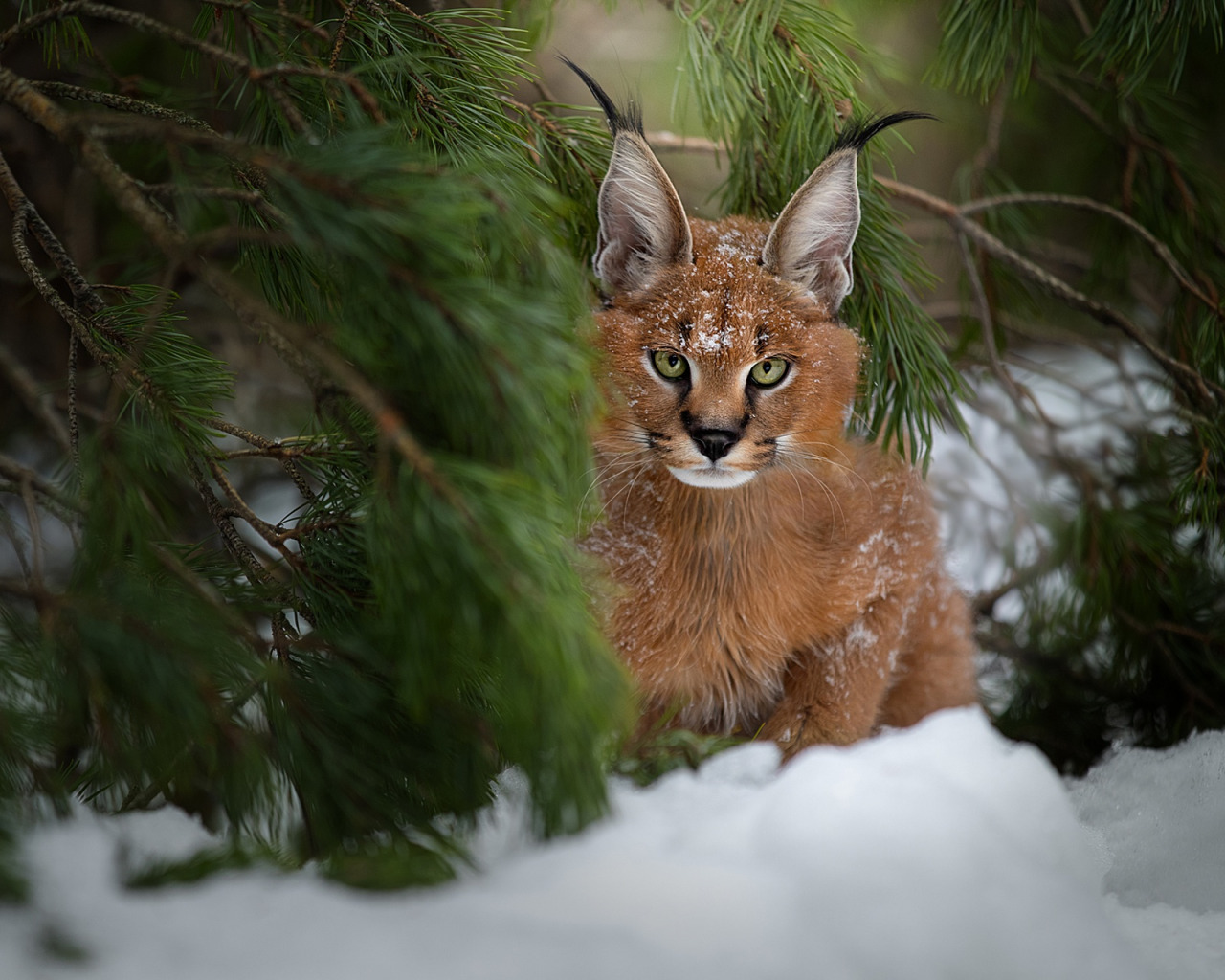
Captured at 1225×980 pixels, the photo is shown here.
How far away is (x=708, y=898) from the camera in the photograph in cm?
91

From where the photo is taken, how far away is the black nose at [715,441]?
1.31 meters

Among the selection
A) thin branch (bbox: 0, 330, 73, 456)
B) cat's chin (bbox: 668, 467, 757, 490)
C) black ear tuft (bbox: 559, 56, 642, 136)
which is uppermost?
black ear tuft (bbox: 559, 56, 642, 136)

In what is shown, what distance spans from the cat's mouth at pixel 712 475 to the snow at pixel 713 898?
1.15ft

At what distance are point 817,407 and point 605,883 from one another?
0.75 m

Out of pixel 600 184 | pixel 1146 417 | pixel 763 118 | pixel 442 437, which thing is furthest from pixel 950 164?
pixel 442 437

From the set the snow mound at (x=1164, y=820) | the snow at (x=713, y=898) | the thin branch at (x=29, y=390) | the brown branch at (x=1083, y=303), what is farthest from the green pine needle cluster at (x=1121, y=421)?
the thin branch at (x=29, y=390)

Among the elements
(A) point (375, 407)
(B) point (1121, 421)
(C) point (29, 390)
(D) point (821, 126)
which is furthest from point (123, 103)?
(B) point (1121, 421)

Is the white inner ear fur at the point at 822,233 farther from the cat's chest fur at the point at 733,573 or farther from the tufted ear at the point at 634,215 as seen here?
the cat's chest fur at the point at 733,573

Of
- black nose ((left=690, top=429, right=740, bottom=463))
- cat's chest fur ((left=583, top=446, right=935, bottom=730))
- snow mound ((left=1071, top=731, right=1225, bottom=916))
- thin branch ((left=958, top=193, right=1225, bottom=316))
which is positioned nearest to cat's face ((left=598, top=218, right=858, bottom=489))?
black nose ((left=690, top=429, right=740, bottom=463))

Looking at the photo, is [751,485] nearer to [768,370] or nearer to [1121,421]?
[768,370]

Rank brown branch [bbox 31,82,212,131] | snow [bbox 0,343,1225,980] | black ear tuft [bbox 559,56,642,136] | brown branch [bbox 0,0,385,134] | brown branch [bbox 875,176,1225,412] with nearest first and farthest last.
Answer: snow [bbox 0,343,1225,980] → brown branch [bbox 0,0,385,134] → brown branch [bbox 31,82,212,131] → black ear tuft [bbox 559,56,642,136] → brown branch [bbox 875,176,1225,412]

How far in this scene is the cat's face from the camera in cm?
133

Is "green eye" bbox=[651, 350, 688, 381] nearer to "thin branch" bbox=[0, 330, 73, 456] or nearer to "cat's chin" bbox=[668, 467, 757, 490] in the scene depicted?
"cat's chin" bbox=[668, 467, 757, 490]

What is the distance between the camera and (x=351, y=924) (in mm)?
854
